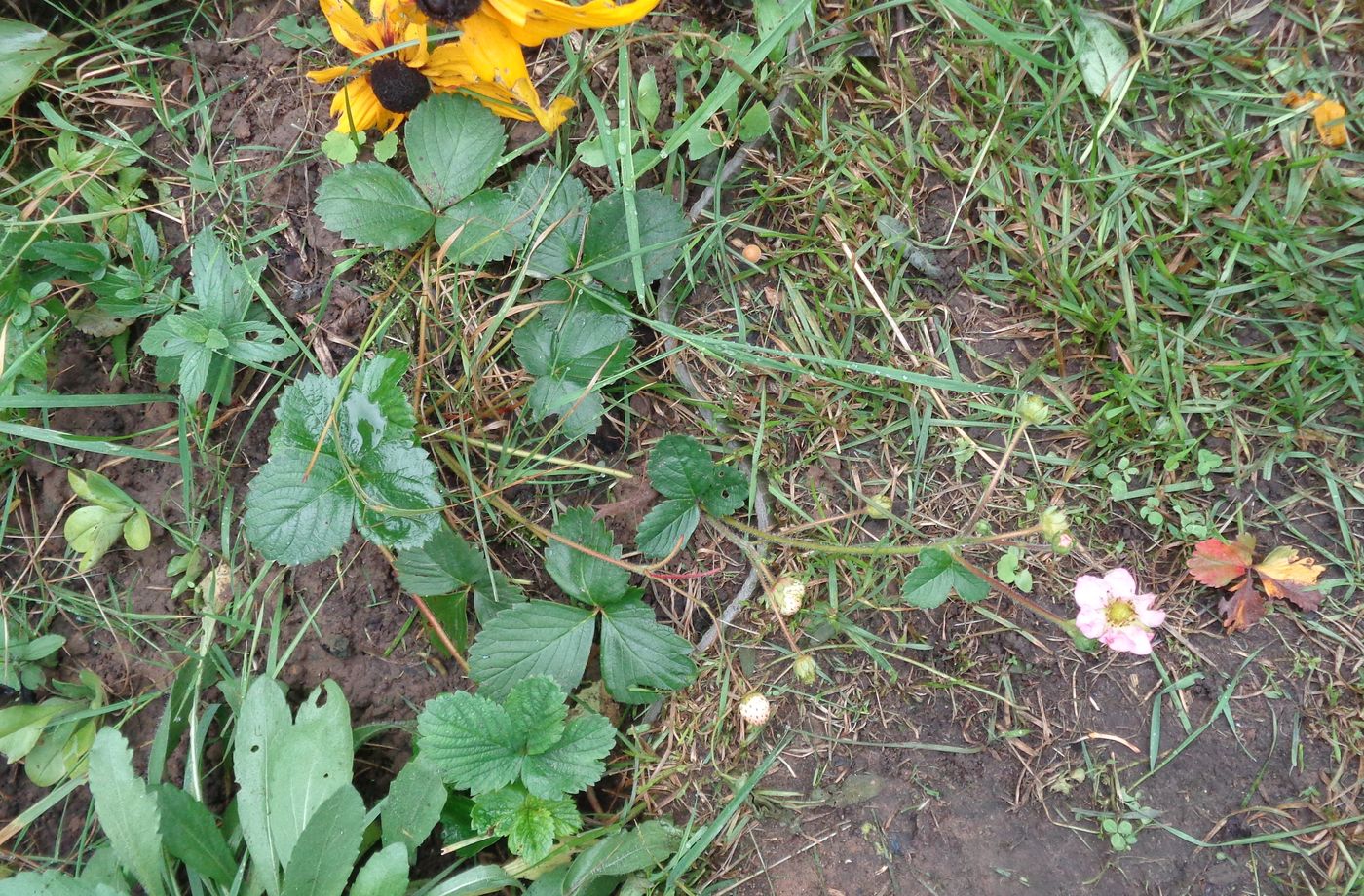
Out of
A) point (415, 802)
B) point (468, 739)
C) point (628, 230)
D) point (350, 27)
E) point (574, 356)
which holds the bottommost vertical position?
point (415, 802)

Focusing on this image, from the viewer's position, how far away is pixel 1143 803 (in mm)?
1701

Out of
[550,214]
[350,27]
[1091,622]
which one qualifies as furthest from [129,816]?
[1091,622]

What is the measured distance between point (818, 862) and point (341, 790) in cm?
95

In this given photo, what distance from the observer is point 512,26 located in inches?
64.0

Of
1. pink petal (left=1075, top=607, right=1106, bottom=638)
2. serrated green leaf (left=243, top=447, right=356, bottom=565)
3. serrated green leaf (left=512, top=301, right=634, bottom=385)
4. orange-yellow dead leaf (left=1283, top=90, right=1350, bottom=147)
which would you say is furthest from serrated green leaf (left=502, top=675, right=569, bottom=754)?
orange-yellow dead leaf (left=1283, top=90, right=1350, bottom=147)

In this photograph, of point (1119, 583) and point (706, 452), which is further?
point (706, 452)

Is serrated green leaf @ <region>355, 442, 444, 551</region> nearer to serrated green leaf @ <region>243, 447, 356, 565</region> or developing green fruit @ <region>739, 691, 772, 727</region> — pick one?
serrated green leaf @ <region>243, 447, 356, 565</region>

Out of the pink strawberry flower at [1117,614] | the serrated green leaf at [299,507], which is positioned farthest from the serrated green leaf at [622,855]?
the pink strawberry flower at [1117,614]

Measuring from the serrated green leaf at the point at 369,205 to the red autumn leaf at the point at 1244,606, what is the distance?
5.92ft

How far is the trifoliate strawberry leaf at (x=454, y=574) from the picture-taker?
178cm

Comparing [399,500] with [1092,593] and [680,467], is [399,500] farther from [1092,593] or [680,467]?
[1092,593]

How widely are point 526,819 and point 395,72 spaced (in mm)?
1503

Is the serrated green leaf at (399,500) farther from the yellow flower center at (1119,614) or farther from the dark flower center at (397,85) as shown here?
the yellow flower center at (1119,614)

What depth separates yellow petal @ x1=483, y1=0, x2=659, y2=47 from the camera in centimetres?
145
